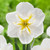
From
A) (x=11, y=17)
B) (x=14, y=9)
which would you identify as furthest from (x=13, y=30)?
(x=14, y=9)

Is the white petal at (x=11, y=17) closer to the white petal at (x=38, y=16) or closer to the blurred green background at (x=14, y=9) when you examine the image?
the white petal at (x=38, y=16)

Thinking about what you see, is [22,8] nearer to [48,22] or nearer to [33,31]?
[33,31]

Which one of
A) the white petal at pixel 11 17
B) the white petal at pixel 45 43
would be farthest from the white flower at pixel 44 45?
the white petal at pixel 11 17

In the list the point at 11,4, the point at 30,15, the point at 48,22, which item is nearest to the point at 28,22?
the point at 30,15

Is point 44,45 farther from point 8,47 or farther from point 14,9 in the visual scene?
point 14,9

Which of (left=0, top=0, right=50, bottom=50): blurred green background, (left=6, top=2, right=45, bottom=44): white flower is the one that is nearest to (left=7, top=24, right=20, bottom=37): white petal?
(left=6, top=2, right=45, bottom=44): white flower

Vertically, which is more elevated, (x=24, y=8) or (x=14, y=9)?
(x=24, y=8)

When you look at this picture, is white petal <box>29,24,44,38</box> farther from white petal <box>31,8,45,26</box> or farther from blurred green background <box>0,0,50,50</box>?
blurred green background <box>0,0,50,50</box>
